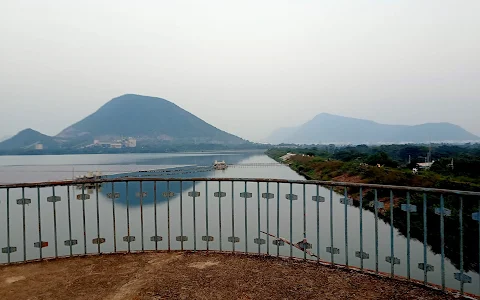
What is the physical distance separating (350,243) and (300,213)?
5881 mm

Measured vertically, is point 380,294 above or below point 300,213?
above

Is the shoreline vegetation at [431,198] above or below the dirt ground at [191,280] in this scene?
below

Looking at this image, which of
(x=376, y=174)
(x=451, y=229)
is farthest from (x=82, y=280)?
(x=376, y=174)

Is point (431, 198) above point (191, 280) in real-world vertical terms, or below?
below

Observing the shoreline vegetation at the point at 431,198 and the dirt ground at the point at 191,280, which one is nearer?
the dirt ground at the point at 191,280

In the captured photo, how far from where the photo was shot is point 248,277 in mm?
3525

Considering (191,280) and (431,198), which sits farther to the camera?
(431,198)

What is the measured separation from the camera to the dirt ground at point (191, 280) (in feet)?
10.2

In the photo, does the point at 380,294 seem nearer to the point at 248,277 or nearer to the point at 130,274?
the point at 248,277

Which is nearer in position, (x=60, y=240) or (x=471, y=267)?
(x=471, y=267)

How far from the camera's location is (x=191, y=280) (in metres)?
3.45

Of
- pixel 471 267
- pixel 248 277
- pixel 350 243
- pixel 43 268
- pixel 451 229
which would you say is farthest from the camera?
pixel 451 229

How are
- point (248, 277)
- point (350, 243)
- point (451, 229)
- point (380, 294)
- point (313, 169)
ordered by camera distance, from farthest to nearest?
point (313, 169), point (451, 229), point (350, 243), point (248, 277), point (380, 294)

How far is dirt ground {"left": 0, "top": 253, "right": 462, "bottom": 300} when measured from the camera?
3117 millimetres
